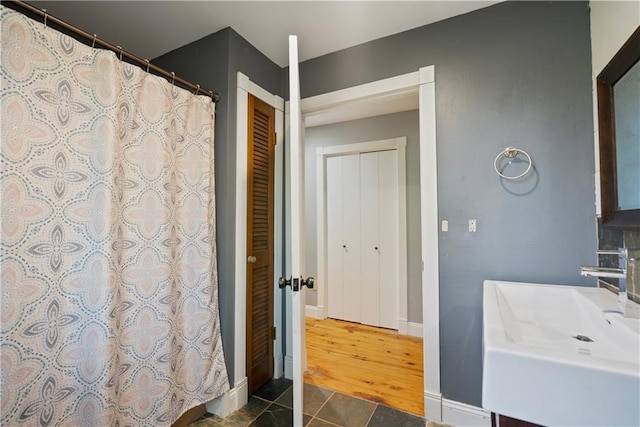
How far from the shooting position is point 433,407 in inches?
64.2

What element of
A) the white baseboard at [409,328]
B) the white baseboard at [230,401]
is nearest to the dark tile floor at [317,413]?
the white baseboard at [230,401]

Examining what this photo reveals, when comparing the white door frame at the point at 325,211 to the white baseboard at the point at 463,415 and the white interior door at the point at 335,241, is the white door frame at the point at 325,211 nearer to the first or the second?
the white interior door at the point at 335,241

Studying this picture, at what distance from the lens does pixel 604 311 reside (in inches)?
39.1

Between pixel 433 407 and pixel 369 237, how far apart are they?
5.84 feet

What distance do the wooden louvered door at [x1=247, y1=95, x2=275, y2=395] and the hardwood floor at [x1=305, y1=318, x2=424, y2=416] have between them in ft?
1.38

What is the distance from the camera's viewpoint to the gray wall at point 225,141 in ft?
5.67

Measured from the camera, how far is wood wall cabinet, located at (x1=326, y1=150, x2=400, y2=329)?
3066 millimetres

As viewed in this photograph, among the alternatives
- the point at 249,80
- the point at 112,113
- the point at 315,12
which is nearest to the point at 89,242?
the point at 112,113

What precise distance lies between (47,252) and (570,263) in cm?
231

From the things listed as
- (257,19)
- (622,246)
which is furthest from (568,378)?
(257,19)

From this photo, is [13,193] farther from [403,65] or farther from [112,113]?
[403,65]

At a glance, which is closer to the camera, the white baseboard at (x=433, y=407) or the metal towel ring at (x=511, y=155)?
the metal towel ring at (x=511, y=155)

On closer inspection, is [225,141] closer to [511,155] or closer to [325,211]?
[511,155]

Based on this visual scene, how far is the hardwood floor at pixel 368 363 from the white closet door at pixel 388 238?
237 mm
